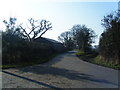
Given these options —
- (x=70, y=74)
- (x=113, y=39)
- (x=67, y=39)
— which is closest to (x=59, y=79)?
(x=70, y=74)

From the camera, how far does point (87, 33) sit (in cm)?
3934

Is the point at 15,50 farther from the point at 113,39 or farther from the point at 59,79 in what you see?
the point at 113,39

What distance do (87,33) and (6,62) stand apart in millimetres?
28241

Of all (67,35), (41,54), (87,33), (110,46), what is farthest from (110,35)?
(67,35)

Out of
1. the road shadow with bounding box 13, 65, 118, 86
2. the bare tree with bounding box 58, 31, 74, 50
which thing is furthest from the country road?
the bare tree with bounding box 58, 31, 74, 50

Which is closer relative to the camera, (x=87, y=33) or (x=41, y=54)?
(x=41, y=54)

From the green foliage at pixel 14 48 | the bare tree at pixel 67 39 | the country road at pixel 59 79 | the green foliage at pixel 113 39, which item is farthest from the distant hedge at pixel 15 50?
the bare tree at pixel 67 39

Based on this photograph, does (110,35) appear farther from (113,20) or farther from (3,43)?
(3,43)

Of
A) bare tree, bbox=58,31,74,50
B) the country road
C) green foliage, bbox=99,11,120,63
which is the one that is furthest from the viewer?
bare tree, bbox=58,31,74,50

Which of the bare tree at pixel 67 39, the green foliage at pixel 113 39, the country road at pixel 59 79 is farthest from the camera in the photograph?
the bare tree at pixel 67 39

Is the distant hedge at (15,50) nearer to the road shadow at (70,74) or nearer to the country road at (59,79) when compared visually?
the country road at (59,79)

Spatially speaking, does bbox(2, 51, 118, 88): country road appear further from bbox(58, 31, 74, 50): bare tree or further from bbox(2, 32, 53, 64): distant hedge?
bbox(58, 31, 74, 50): bare tree

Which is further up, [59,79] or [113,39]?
[113,39]

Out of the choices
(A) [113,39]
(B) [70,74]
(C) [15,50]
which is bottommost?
(B) [70,74]
